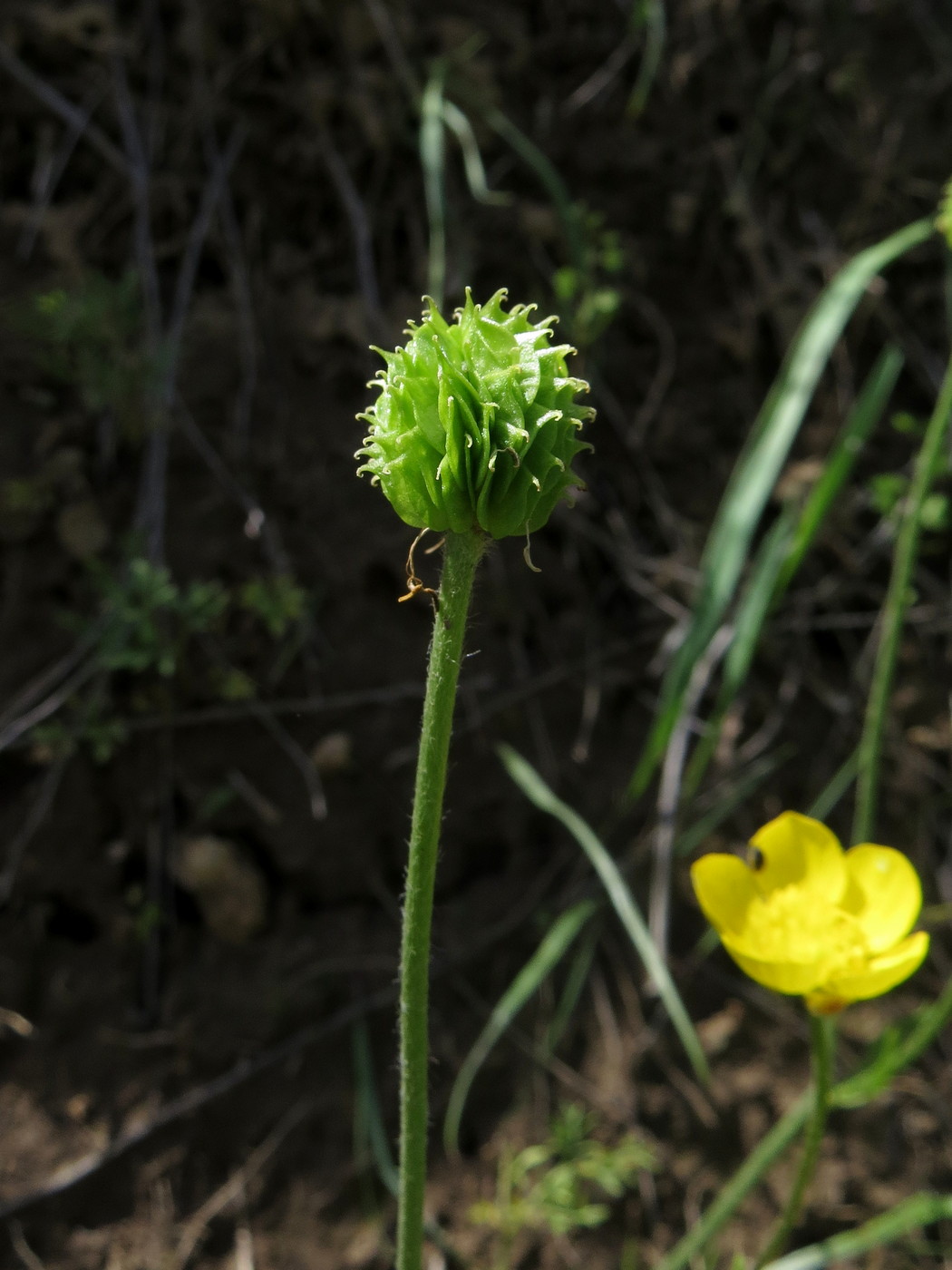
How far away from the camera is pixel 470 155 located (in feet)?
6.61

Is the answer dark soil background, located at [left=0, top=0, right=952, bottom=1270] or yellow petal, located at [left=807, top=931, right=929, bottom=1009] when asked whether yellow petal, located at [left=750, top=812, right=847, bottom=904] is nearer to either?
yellow petal, located at [left=807, top=931, right=929, bottom=1009]

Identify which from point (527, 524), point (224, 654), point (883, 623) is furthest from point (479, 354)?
point (883, 623)

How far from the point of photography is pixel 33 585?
5.99 feet

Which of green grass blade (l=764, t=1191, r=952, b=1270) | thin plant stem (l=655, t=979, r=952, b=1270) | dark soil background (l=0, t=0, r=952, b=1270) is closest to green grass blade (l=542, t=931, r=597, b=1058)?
dark soil background (l=0, t=0, r=952, b=1270)

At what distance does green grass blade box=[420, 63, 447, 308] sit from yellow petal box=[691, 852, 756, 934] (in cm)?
112

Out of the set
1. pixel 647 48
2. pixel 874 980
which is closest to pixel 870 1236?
pixel 874 980

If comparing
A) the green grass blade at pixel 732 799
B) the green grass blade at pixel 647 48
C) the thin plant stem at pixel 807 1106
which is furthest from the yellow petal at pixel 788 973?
the green grass blade at pixel 647 48

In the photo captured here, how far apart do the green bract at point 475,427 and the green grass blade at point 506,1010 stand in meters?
1.09

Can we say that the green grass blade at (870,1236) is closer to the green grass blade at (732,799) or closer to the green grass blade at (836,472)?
the green grass blade at (732,799)

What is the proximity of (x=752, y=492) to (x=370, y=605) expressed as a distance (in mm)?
697

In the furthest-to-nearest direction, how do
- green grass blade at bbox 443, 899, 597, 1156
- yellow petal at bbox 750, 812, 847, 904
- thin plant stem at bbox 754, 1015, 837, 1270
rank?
green grass blade at bbox 443, 899, 597, 1156 → yellow petal at bbox 750, 812, 847, 904 → thin plant stem at bbox 754, 1015, 837, 1270

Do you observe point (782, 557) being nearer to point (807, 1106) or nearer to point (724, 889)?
point (724, 889)

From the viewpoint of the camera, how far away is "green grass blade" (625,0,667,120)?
7.32 ft

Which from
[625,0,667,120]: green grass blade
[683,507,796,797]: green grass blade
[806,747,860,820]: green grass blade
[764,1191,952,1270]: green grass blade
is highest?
[625,0,667,120]: green grass blade
